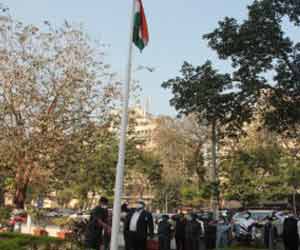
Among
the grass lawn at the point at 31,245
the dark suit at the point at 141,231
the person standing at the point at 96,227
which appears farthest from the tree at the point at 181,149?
the person standing at the point at 96,227

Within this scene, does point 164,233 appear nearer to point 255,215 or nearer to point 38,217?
point 38,217

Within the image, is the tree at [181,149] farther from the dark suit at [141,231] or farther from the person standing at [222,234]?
the dark suit at [141,231]

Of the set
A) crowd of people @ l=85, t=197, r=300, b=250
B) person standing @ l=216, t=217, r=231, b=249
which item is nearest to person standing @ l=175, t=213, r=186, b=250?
crowd of people @ l=85, t=197, r=300, b=250

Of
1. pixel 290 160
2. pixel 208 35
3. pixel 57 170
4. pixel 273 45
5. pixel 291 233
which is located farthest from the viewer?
pixel 290 160

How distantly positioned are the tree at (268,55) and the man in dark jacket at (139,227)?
846 cm

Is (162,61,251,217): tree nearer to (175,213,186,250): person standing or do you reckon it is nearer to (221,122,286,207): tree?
(175,213,186,250): person standing

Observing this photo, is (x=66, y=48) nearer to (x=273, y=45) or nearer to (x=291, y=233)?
(x=273, y=45)

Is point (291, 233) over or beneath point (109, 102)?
beneath

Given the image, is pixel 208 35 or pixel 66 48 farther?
pixel 66 48

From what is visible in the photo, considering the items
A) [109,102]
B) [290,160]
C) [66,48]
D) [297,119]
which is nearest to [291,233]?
[297,119]

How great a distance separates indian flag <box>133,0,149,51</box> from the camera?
10.2 metres

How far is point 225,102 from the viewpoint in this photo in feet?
60.4

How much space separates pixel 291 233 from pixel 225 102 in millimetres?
6176

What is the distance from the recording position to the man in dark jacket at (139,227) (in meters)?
10.8
